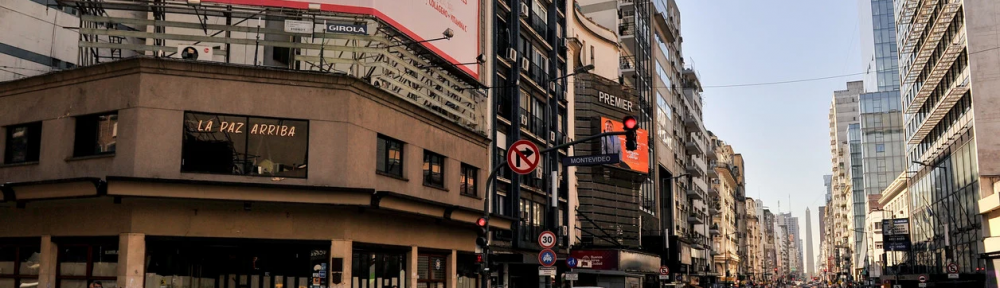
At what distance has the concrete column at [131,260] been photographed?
21.2 m

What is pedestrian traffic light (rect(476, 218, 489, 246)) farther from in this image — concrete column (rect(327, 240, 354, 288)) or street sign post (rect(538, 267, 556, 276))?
concrete column (rect(327, 240, 354, 288))

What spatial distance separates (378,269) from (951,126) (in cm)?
5617

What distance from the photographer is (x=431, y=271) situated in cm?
3047

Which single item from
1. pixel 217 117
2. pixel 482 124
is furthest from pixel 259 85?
pixel 482 124

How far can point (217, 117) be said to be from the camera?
22.8 metres

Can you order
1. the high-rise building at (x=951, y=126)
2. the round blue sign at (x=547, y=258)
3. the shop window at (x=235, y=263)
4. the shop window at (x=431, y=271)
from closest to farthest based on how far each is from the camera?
1. the shop window at (x=235, y=263)
2. the round blue sign at (x=547, y=258)
3. the shop window at (x=431, y=271)
4. the high-rise building at (x=951, y=126)

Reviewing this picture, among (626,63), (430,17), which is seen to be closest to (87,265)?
(430,17)

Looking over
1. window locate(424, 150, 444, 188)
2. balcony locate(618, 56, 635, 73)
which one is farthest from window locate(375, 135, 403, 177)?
balcony locate(618, 56, 635, 73)

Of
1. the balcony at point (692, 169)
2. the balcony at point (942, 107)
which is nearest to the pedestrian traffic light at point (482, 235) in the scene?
the balcony at point (942, 107)

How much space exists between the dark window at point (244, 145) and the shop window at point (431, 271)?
24.2 ft

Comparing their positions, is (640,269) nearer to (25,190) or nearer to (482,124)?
(482,124)

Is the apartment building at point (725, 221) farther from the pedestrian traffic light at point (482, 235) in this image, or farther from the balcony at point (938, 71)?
the pedestrian traffic light at point (482, 235)

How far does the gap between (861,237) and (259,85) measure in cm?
14524

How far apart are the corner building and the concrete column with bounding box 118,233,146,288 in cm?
2
